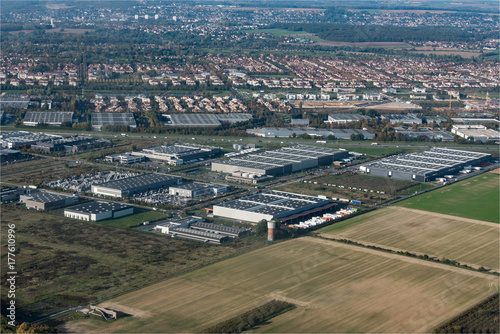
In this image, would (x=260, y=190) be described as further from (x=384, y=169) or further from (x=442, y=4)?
(x=442, y=4)

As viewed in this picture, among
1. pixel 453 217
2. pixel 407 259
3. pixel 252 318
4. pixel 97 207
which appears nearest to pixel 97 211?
pixel 97 207

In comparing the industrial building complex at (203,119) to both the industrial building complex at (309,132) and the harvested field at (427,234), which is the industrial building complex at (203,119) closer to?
the industrial building complex at (309,132)

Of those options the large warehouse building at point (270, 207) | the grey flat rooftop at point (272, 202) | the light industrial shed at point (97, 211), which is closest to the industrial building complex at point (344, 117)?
the grey flat rooftop at point (272, 202)

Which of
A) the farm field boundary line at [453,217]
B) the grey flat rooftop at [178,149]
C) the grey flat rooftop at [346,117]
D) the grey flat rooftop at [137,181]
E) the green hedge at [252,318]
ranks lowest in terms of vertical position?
the farm field boundary line at [453,217]

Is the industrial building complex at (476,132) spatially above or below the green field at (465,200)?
above

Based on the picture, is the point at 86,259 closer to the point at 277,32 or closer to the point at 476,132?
the point at 476,132

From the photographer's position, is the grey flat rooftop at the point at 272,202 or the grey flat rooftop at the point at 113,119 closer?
the grey flat rooftop at the point at 272,202

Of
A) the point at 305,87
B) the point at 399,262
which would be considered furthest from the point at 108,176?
the point at 305,87
